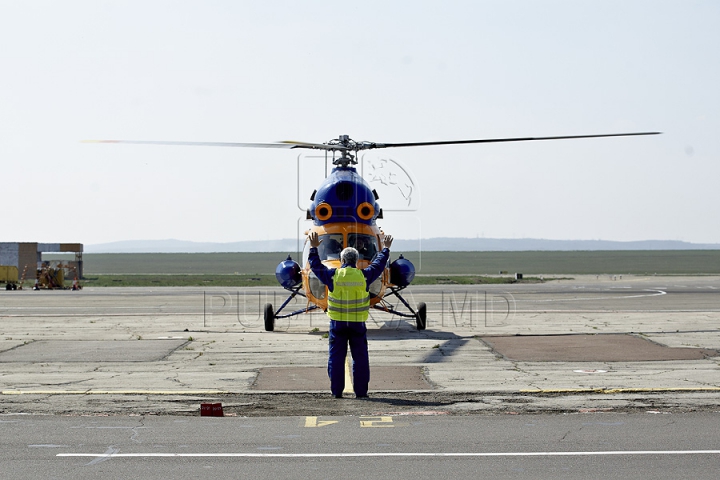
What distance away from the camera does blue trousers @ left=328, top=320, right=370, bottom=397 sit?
11750 millimetres

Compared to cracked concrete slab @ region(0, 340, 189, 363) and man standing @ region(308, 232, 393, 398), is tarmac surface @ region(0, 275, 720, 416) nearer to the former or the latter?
cracked concrete slab @ region(0, 340, 189, 363)

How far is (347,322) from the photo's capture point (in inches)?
468

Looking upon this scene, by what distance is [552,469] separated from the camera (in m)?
7.41

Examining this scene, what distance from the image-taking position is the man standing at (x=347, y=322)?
38.8 feet

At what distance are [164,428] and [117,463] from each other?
1665 millimetres

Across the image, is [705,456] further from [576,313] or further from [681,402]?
[576,313]

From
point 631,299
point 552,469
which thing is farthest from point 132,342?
point 631,299

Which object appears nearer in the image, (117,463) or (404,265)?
(117,463)

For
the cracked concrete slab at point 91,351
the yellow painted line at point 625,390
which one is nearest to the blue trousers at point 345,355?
the yellow painted line at point 625,390

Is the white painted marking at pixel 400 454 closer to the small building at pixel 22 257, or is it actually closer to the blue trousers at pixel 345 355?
the blue trousers at pixel 345 355

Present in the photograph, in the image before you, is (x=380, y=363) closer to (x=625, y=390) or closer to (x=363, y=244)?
(x=625, y=390)

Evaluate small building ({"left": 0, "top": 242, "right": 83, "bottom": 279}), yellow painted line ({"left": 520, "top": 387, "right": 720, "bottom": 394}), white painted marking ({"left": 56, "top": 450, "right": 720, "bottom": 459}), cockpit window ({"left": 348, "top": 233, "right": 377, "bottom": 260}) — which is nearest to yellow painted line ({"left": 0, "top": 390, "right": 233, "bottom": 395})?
white painted marking ({"left": 56, "top": 450, "right": 720, "bottom": 459})

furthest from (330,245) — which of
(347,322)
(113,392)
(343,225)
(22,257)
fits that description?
(22,257)

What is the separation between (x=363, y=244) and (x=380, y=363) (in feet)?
17.1
